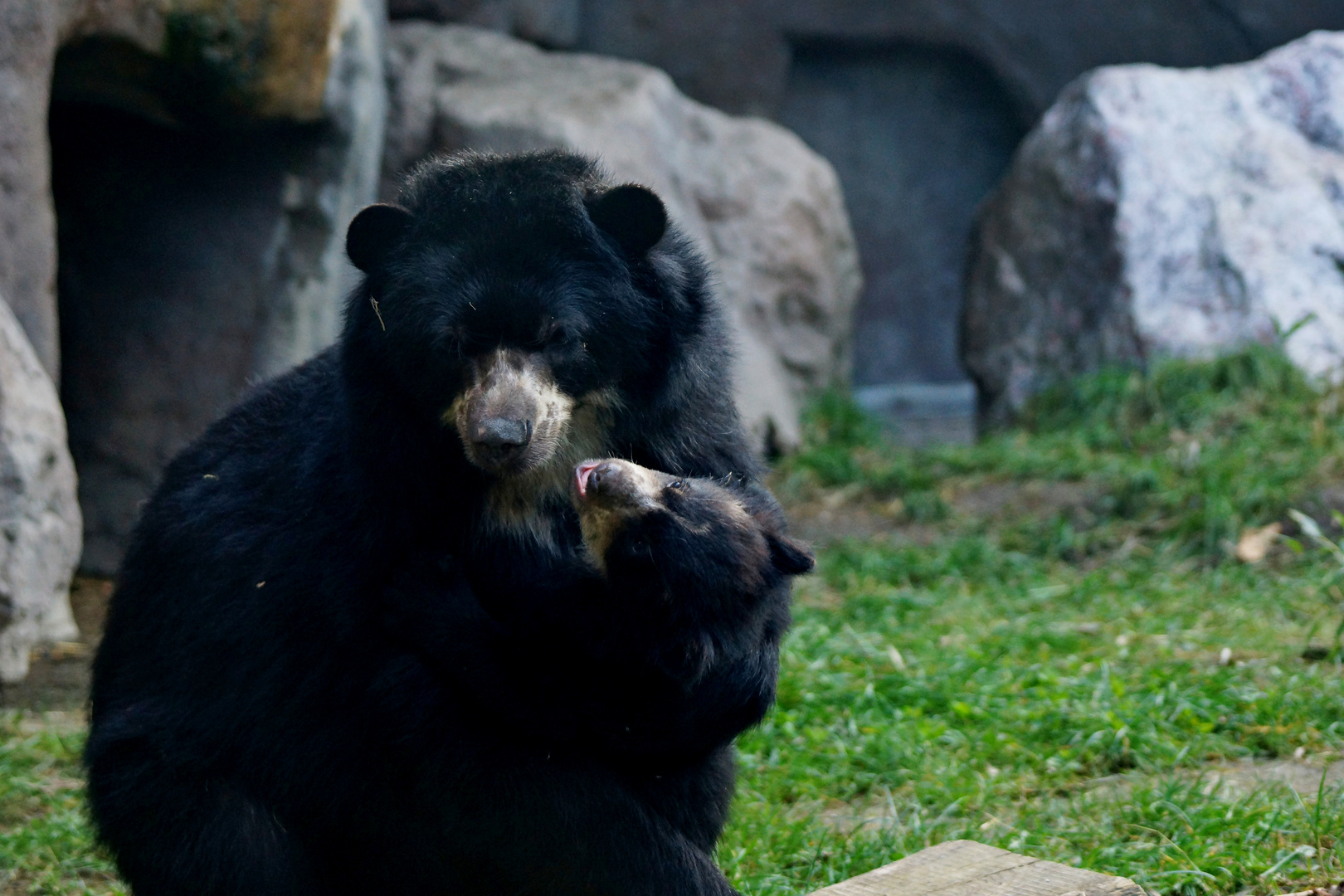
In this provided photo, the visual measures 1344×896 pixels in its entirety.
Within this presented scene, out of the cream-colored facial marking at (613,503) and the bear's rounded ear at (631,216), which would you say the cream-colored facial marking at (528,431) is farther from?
the bear's rounded ear at (631,216)

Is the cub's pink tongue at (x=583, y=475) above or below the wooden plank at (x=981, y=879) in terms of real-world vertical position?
above

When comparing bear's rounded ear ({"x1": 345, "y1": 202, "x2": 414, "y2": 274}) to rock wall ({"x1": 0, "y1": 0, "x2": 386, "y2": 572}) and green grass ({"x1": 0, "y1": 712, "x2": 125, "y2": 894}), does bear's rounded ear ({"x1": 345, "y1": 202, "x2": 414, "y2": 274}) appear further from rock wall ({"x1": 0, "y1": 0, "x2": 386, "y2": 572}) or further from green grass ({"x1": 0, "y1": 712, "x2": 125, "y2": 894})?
rock wall ({"x1": 0, "y1": 0, "x2": 386, "y2": 572})

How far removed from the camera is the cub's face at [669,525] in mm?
2590

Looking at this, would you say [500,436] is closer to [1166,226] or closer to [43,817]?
[43,817]

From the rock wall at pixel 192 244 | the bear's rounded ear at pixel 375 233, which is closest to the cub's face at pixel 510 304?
the bear's rounded ear at pixel 375 233

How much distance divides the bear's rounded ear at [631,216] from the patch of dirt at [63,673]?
2426 mm

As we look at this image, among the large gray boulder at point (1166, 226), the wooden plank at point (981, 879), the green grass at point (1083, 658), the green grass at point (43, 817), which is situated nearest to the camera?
the wooden plank at point (981, 879)

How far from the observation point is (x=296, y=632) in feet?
9.14

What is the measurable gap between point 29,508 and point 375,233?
6.61ft

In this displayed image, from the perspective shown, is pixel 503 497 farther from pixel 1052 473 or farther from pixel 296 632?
pixel 1052 473

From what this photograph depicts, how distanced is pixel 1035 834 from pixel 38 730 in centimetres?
292

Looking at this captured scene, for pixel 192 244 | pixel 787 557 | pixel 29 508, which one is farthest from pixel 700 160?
pixel 787 557

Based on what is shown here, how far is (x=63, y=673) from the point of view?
4.94 m

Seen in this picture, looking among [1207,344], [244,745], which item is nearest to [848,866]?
[244,745]
